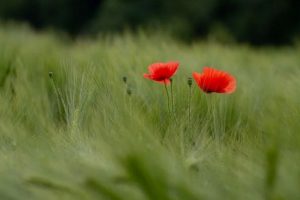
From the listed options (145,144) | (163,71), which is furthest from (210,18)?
(145,144)

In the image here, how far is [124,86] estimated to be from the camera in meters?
1.02

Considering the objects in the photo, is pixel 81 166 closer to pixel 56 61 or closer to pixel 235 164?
pixel 235 164

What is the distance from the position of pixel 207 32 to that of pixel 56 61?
613 cm

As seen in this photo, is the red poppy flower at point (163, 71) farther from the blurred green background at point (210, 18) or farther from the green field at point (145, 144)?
the blurred green background at point (210, 18)

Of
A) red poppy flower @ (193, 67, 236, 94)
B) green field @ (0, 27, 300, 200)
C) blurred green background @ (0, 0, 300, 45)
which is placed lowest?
green field @ (0, 27, 300, 200)

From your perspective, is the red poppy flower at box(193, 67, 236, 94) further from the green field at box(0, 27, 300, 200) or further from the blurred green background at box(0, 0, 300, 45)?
the blurred green background at box(0, 0, 300, 45)

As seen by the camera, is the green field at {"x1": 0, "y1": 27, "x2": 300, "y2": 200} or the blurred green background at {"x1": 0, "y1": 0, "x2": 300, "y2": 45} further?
the blurred green background at {"x1": 0, "y1": 0, "x2": 300, "y2": 45}

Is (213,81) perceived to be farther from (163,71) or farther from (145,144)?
(145,144)

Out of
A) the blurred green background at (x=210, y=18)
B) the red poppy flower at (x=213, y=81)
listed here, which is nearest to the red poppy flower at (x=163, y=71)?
the red poppy flower at (x=213, y=81)

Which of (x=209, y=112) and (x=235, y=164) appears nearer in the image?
(x=235, y=164)

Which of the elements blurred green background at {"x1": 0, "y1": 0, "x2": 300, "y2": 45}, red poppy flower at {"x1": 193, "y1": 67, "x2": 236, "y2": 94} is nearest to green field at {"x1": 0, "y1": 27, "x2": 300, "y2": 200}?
red poppy flower at {"x1": 193, "y1": 67, "x2": 236, "y2": 94}

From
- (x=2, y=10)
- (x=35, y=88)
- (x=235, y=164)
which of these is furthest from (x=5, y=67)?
(x=2, y=10)

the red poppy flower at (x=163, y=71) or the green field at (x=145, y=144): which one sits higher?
the red poppy flower at (x=163, y=71)

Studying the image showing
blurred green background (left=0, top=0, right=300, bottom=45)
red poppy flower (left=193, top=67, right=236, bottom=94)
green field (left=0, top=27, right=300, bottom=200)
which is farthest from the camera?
blurred green background (left=0, top=0, right=300, bottom=45)
